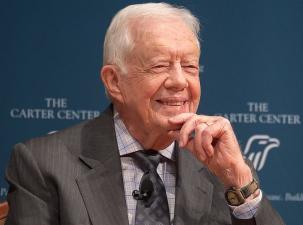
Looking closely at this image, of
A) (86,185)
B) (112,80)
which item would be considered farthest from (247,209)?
(112,80)

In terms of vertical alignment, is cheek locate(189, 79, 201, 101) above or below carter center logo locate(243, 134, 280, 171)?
above

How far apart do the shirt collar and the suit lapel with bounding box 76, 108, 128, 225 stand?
0.03 m

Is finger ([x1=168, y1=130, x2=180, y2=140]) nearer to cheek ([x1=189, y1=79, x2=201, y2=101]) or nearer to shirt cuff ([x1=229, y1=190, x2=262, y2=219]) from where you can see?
cheek ([x1=189, y1=79, x2=201, y2=101])

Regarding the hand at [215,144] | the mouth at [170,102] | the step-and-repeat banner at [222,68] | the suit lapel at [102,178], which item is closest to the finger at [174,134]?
the hand at [215,144]

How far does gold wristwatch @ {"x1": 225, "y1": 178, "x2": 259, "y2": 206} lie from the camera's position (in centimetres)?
226

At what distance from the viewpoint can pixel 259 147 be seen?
12.7ft

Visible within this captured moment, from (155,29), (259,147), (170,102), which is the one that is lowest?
(259,147)

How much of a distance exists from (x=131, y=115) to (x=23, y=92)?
160 cm

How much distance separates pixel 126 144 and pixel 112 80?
10.2 inches

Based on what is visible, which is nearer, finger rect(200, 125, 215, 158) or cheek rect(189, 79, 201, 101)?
finger rect(200, 125, 215, 158)

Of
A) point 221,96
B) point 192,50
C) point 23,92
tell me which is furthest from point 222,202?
point 23,92

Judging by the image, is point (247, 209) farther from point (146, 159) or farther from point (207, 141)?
point (146, 159)

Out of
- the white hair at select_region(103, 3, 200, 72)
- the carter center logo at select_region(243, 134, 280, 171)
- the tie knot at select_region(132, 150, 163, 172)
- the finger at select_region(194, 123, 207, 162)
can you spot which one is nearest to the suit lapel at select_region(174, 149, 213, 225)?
the tie knot at select_region(132, 150, 163, 172)

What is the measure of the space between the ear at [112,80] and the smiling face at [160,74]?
0.05m
